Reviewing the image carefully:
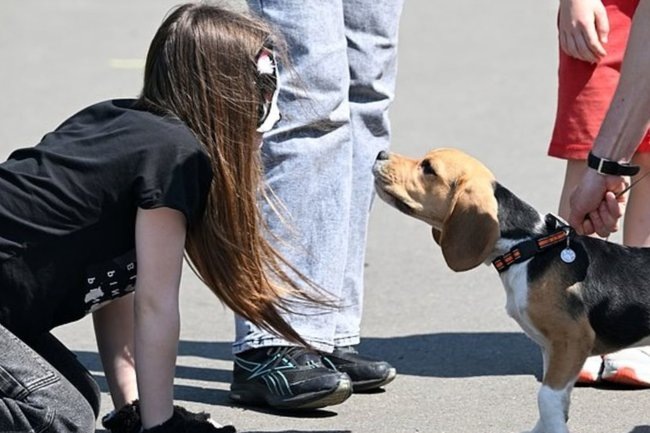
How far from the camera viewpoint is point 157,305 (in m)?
3.82

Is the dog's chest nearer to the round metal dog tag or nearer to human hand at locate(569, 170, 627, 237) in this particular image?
the round metal dog tag

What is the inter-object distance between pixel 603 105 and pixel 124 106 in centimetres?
179

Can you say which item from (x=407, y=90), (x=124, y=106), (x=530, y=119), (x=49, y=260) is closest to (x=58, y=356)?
(x=49, y=260)

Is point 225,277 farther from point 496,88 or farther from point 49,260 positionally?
point 496,88

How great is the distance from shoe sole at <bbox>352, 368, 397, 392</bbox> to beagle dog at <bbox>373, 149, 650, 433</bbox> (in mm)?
702

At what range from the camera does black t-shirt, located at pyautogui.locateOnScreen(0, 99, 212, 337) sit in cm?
378

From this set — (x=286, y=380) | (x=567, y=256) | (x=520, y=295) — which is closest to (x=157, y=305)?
(x=286, y=380)

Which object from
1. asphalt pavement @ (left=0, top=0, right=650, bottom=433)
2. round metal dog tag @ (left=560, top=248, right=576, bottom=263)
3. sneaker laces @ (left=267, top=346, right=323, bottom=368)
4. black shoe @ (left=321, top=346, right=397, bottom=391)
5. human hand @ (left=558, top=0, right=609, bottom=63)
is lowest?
asphalt pavement @ (left=0, top=0, right=650, bottom=433)

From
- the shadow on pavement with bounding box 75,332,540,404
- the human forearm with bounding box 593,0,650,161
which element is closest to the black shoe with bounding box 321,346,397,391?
the shadow on pavement with bounding box 75,332,540,404

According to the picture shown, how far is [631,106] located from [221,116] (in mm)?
1295

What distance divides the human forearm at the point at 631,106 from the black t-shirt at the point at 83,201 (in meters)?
1.30

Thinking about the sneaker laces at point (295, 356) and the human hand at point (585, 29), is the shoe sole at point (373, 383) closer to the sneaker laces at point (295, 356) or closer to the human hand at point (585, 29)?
the sneaker laces at point (295, 356)

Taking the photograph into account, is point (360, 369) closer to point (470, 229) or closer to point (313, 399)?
point (313, 399)

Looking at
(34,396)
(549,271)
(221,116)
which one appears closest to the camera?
(34,396)
